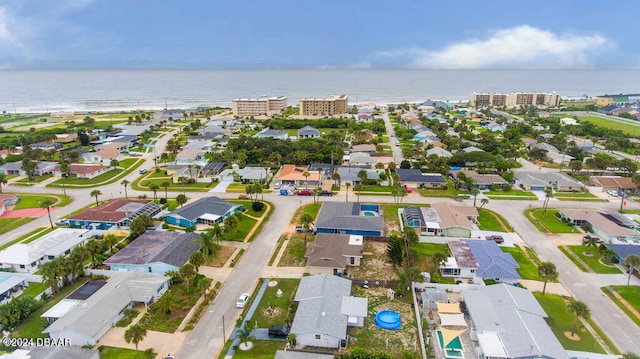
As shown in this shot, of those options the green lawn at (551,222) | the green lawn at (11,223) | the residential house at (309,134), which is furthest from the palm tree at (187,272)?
the residential house at (309,134)

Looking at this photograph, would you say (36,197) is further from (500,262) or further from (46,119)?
(46,119)

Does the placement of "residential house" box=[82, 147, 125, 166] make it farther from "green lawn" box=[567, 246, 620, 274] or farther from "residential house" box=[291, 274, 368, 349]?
"green lawn" box=[567, 246, 620, 274]

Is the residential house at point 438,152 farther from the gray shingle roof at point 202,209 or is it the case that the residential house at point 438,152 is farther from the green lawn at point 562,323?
the green lawn at point 562,323

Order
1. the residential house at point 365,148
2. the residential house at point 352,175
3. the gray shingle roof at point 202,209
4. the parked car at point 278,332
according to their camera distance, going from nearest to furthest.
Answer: the parked car at point 278,332, the gray shingle roof at point 202,209, the residential house at point 352,175, the residential house at point 365,148

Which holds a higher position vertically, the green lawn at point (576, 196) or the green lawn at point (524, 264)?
the green lawn at point (576, 196)

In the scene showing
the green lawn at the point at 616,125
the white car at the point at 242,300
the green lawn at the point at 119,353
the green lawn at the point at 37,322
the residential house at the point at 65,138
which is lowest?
the green lawn at the point at 119,353

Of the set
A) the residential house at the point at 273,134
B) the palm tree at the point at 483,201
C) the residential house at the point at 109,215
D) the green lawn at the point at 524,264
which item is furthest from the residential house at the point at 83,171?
the green lawn at the point at 524,264

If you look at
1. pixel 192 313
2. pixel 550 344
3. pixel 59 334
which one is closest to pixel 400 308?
pixel 550 344

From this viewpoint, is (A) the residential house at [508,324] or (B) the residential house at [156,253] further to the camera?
(B) the residential house at [156,253]

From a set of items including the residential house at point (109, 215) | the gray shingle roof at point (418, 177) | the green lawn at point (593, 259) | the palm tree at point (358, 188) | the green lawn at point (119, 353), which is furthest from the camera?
the gray shingle roof at point (418, 177)
